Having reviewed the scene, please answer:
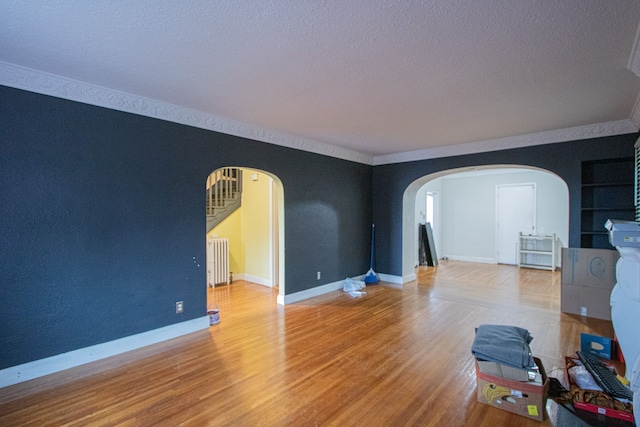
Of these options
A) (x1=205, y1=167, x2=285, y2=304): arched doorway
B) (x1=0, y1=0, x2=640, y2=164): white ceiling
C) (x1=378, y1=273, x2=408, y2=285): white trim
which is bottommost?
(x1=378, y1=273, x2=408, y2=285): white trim

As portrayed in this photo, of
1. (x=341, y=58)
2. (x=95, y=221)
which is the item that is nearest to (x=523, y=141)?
(x=341, y=58)

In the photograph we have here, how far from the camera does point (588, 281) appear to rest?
408cm

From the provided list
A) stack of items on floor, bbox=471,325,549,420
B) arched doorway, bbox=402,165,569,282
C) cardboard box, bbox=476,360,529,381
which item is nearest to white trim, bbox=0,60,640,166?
arched doorway, bbox=402,165,569,282

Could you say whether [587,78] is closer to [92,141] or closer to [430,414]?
[430,414]

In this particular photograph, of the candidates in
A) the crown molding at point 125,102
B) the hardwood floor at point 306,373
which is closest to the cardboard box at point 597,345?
the hardwood floor at point 306,373

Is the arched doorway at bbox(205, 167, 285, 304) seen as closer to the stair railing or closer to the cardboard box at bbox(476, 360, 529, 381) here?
the stair railing

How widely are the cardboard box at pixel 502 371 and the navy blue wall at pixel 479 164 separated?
3.06m

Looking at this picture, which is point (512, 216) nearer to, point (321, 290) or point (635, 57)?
point (321, 290)

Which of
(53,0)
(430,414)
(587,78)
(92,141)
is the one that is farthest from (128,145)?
(587,78)

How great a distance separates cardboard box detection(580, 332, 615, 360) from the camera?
292 cm

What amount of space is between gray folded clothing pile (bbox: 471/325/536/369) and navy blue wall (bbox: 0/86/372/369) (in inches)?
116

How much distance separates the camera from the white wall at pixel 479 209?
7664 mm

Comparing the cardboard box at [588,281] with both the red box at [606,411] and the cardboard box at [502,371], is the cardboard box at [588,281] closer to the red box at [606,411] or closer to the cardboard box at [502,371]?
the red box at [606,411]

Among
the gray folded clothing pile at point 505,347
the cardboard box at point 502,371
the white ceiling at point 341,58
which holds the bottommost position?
the cardboard box at point 502,371
